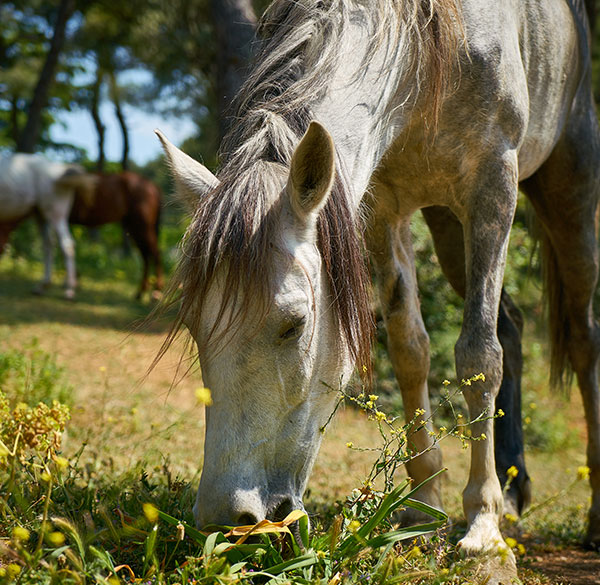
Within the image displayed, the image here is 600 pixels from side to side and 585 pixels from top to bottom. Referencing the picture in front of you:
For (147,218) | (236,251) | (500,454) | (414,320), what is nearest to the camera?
(236,251)

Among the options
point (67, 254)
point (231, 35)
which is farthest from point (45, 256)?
point (231, 35)

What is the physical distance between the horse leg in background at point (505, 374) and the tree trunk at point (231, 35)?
9.86 feet

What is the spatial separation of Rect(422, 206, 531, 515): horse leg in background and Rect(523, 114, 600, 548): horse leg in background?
37 cm

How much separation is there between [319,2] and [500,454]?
259 centimetres

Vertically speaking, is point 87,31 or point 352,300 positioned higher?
point 87,31

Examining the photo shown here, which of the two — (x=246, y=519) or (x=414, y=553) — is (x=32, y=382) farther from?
(x=414, y=553)

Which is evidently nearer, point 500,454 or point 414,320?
point 414,320

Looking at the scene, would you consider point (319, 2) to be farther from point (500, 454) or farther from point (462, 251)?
point (500, 454)

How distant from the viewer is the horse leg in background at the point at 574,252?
3590 mm

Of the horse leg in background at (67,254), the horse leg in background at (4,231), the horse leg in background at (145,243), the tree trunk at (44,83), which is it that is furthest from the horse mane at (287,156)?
the tree trunk at (44,83)

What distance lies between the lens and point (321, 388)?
2.01 meters

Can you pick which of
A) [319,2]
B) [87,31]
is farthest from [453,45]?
[87,31]

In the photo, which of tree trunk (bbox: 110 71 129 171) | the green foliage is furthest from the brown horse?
tree trunk (bbox: 110 71 129 171)

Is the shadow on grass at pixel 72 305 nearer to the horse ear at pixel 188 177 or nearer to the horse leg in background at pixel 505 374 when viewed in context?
the horse leg in background at pixel 505 374
